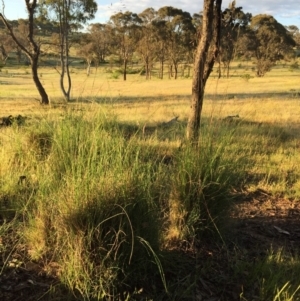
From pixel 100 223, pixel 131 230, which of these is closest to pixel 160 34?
pixel 131 230

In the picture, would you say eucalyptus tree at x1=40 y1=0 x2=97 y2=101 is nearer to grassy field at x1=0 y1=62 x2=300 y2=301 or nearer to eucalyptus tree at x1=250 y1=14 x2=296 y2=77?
grassy field at x1=0 y1=62 x2=300 y2=301

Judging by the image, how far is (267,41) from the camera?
50.4m

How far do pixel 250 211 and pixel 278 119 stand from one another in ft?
24.1

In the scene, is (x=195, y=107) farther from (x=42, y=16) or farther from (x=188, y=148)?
(x=42, y=16)

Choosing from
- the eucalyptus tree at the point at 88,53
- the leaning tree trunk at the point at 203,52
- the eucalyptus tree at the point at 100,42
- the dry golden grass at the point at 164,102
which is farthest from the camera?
the eucalyptus tree at the point at 100,42

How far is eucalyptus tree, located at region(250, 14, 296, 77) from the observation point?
50.1 metres

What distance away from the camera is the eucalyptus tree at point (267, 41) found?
50.1 meters

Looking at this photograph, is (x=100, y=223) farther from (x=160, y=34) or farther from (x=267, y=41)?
(x=267, y=41)

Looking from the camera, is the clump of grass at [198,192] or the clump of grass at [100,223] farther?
the clump of grass at [198,192]

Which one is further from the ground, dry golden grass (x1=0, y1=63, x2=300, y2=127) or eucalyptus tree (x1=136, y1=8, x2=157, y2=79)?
eucalyptus tree (x1=136, y1=8, x2=157, y2=79)

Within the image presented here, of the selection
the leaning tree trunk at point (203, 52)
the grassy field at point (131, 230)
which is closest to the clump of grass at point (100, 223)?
the grassy field at point (131, 230)

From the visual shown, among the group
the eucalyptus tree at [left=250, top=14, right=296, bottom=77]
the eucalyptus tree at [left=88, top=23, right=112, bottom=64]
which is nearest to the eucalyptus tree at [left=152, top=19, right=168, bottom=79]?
the eucalyptus tree at [left=250, top=14, right=296, bottom=77]

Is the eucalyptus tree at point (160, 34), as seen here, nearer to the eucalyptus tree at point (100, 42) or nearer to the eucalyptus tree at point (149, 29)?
the eucalyptus tree at point (149, 29)

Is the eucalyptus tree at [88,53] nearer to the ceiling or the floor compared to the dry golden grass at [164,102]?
nearer to the ceiling
